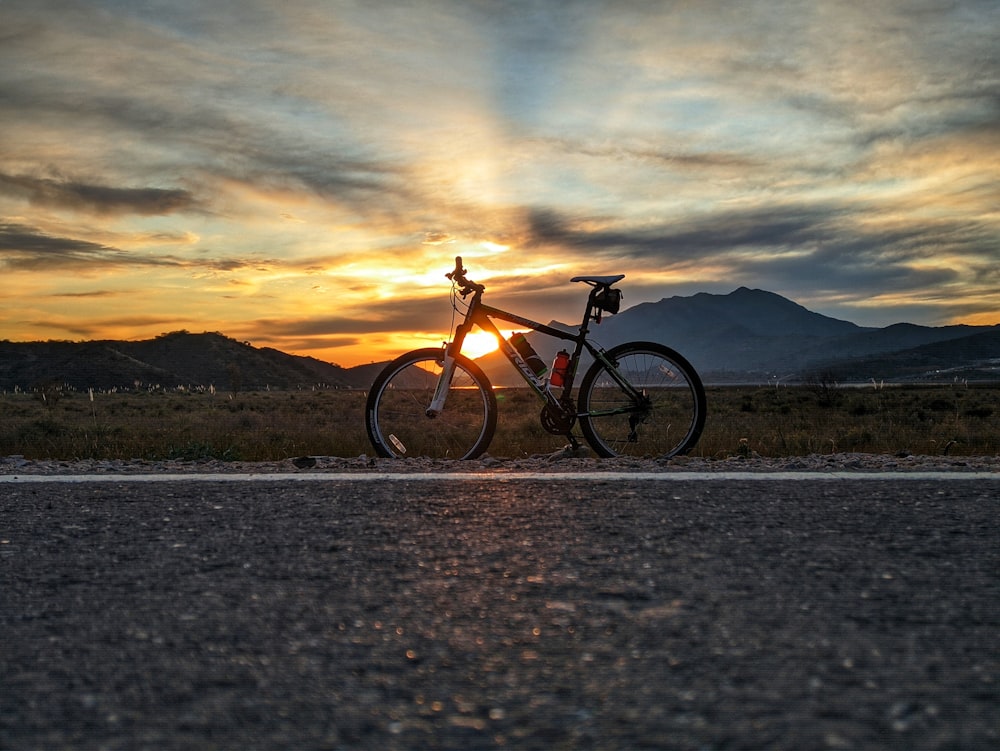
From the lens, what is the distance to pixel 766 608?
2699 millimetres

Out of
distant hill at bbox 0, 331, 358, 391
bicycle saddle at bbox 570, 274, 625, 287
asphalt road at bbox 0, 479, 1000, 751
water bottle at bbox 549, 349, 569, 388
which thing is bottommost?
asphalt road at bbox 0, 479, 1000, 751

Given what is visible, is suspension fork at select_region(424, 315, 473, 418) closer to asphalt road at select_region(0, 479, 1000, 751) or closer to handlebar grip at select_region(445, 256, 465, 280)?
handlebar grip at select_region(445, 256, 465, 280)

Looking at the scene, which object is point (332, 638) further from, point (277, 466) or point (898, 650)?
point (277, 466)

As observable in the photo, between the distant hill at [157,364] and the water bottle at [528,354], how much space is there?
12550 centimetres

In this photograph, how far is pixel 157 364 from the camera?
6373 inches

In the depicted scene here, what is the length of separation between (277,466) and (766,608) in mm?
5582

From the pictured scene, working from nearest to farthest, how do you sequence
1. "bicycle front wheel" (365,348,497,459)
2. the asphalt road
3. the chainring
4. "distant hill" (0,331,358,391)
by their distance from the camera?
the asphalt road
the chainring
"bicycle front wheel" (365,348,497,459)
"distant hill" (0,331,358,391)

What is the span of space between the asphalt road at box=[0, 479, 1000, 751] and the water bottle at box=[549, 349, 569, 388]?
12.9 feet

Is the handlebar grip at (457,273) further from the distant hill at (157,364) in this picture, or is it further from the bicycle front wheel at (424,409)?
the distant hill at (157,364)

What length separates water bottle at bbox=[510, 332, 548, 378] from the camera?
8609mm

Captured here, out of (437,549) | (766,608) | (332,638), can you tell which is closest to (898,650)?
(766,608)

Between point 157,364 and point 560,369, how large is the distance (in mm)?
165830

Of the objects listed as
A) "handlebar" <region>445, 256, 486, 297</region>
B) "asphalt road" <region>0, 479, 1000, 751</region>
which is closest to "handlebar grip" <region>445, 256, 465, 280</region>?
"handlebar" <region>445, 256, 486, 297</region>

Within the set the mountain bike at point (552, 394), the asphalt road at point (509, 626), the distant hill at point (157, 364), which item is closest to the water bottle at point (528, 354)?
the mountain bike at point (552, 394)
